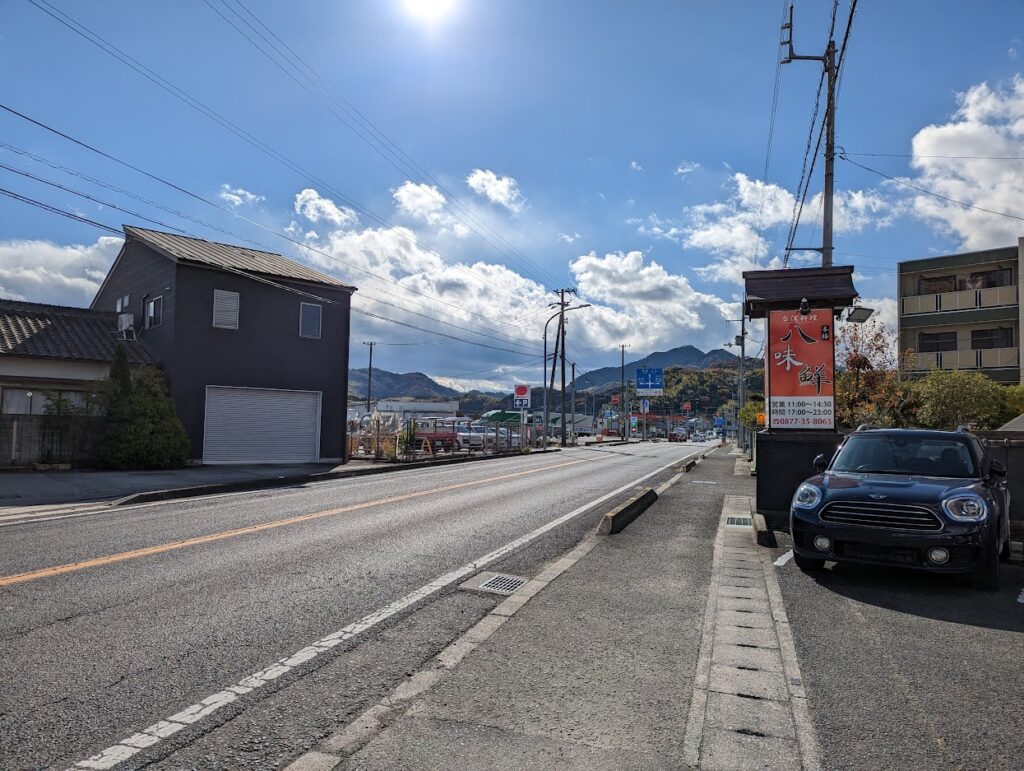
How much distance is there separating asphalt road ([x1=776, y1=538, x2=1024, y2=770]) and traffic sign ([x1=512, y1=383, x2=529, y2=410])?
3625 cm

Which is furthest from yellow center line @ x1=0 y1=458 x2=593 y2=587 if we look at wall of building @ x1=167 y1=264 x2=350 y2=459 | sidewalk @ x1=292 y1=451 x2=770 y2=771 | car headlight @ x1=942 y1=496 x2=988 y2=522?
wall of building @ x1=167 y1=264 x2=350 y2=459

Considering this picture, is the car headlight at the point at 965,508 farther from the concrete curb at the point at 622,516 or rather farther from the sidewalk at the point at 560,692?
the concrete curb at the point at 622,516

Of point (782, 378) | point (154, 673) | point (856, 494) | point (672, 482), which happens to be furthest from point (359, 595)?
point (672, 482)

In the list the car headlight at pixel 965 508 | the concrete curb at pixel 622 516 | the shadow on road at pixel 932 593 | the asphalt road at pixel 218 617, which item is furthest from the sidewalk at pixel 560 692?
the concrete curb at pixel 622 516

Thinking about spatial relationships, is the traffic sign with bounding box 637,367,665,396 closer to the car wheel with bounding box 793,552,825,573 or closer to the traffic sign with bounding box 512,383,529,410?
the traffic sign with bounding box 512,383,529,410

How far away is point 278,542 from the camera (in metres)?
8.07

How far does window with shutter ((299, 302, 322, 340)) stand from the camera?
25.1 m

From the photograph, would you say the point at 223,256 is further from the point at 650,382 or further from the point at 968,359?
the point at 650,382

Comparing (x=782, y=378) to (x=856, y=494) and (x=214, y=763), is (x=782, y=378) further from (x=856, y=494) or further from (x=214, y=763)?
(x=214, y=763)

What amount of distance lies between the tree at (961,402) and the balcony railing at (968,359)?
29.1 ft

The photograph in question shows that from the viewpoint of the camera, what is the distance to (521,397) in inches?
1735

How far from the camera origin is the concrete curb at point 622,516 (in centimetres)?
920

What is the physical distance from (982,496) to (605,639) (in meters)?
4.17

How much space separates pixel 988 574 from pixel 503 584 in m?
4.53
